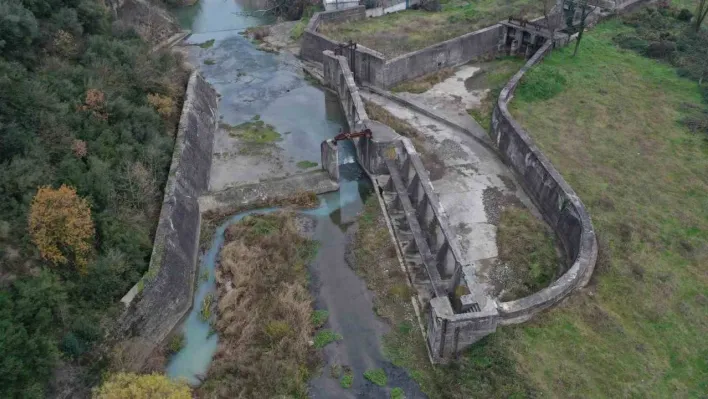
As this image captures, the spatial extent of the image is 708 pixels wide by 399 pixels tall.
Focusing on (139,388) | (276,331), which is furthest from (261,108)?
(139,388)

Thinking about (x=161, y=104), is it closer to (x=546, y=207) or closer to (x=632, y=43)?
(x=546, y=207)

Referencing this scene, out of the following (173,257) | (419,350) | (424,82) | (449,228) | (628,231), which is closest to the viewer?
(419,350)

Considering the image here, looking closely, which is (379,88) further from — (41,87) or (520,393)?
(520,393)

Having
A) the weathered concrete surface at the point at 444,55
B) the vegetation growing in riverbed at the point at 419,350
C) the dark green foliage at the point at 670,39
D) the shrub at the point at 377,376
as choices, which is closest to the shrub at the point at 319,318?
the vegetation growing in riverbed at the point at 419,350

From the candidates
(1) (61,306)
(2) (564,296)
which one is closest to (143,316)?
(1) (61,306)

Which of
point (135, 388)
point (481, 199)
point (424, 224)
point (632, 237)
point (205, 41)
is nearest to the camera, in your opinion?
point (135, 388)

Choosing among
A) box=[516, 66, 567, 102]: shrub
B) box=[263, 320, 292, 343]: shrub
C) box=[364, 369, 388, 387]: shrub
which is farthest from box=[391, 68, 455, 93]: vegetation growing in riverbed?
box=[364, 369, 388, 387]: shrub
